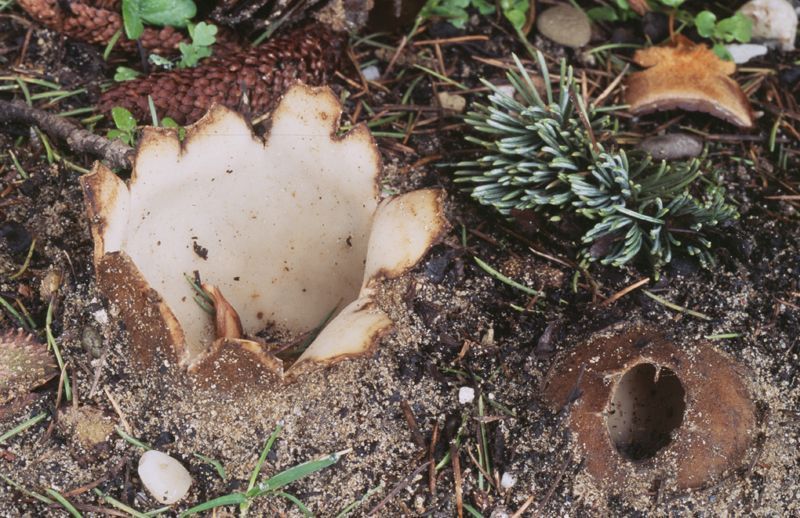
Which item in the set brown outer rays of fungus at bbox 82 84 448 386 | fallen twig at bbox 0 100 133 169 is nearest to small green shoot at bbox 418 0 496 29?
brown outer rays of fungus at bbox 82 84 448 386

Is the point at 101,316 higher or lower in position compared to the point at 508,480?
higher

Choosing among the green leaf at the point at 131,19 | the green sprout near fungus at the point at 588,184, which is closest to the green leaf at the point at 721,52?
the green sprout near fungus at the point at 588,184

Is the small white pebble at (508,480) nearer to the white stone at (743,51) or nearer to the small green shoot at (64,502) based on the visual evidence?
the small green shoot at (64,502)

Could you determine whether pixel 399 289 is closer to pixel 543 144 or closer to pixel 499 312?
pixel 499 312

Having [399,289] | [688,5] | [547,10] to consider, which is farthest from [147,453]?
[688,5]

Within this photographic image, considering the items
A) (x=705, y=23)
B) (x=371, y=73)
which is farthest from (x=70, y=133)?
(x=705, y=23)

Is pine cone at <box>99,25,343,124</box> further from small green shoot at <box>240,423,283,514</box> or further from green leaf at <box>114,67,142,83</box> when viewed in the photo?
small green shoot at <box>240,423,283,514</box>

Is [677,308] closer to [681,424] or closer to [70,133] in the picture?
[681,424]
